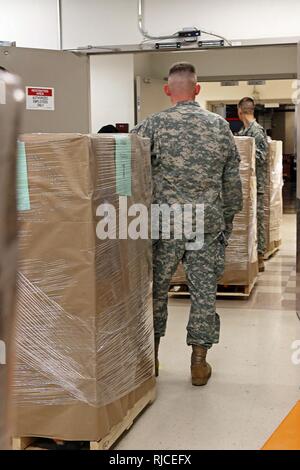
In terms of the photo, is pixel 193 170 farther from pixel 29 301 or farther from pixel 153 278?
pixel 29 301

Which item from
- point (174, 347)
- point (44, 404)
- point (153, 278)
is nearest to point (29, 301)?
point (44, 404)

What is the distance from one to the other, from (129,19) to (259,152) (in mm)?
1792

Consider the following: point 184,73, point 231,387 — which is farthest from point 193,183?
point 231,387

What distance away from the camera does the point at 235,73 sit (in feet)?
34.1

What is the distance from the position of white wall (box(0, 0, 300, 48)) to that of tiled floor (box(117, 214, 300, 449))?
226 centimetres

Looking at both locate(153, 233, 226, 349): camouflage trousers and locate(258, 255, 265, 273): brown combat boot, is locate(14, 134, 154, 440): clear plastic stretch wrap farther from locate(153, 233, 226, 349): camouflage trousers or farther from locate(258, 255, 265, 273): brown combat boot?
locate(258, 255, 265, 273): brown combat boot

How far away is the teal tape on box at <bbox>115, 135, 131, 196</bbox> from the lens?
8.17ft

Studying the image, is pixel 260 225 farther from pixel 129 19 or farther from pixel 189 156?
pixel 189 156

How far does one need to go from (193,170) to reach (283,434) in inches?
51.9

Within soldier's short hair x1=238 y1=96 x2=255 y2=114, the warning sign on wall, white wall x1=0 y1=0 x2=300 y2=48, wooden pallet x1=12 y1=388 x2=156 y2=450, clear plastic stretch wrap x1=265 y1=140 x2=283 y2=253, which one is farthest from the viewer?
clear plastic stretch wrap x1=265 y1=140 x2=283 y2=253

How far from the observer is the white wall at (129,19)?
4.96 meters

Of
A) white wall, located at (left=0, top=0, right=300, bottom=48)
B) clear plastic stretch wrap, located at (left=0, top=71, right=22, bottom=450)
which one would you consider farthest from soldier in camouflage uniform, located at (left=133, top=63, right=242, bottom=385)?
clear plastic stretch wrap, located at (left=0, top=71, right=22, bottom=450)

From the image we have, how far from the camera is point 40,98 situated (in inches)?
192

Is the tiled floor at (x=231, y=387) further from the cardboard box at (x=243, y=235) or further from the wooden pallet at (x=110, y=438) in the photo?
the cardboard box at (x=243, y=235)
